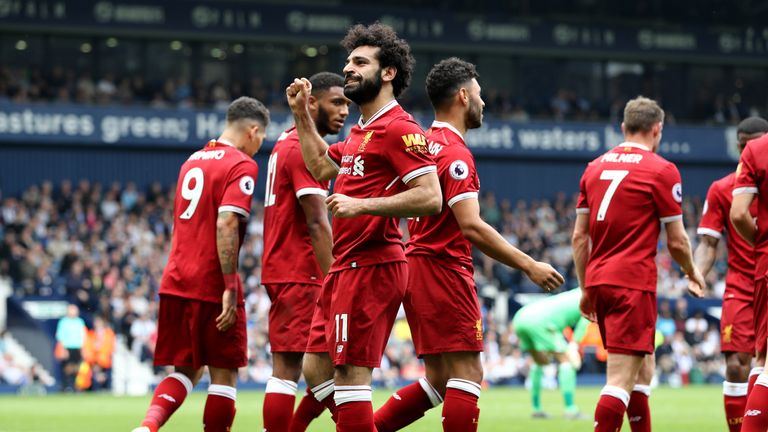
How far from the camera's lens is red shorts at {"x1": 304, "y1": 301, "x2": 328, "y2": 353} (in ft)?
24.9

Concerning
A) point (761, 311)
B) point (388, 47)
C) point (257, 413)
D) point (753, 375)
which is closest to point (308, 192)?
point (388, 47)

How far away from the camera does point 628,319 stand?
8.35m

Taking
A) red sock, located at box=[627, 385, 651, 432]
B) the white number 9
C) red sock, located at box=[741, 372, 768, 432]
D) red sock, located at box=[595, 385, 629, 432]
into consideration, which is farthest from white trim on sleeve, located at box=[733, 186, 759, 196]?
the white number 9

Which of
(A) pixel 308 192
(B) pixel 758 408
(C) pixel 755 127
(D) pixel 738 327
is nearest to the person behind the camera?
(B) pixel 758 408

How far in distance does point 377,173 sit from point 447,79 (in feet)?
4.77

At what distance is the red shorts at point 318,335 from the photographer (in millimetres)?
7594

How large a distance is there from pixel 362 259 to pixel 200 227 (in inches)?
91.9

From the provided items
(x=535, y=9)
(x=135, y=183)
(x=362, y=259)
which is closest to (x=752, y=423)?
(x=362, y=259)

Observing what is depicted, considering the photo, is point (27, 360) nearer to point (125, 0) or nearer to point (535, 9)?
point (125, 0)

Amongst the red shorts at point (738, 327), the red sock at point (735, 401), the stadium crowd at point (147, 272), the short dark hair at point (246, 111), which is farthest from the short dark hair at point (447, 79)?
the stadium crowd at point (147, 272)

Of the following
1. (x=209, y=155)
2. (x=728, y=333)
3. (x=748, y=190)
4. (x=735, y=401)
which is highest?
(x=209, y=155)

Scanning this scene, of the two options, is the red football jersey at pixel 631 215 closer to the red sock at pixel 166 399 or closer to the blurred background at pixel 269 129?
the red sock at pixel 166 399

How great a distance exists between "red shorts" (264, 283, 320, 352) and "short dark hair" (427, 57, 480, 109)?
5.22 ft

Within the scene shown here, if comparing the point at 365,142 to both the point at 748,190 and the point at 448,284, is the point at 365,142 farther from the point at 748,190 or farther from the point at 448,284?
the point at 748,190
